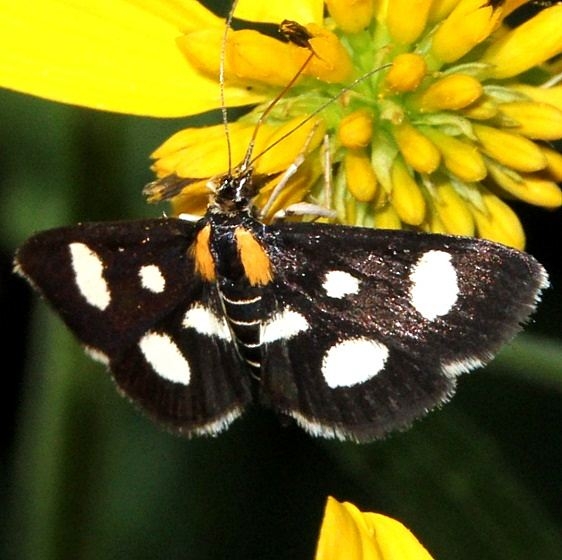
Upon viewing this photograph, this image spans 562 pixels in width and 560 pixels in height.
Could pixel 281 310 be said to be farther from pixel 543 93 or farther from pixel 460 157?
pixel 543 93

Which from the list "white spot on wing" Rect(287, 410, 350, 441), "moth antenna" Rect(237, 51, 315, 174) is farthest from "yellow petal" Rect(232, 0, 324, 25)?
"white spot on wing" Rect(287, 410, 350, 441)

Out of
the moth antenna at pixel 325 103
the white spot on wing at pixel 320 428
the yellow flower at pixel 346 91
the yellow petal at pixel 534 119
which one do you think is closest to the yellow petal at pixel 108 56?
the yellow flower at pixel 346 91

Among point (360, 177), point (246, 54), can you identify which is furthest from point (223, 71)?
point (360, 177)

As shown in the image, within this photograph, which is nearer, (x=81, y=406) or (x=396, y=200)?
(x=396, y=200)

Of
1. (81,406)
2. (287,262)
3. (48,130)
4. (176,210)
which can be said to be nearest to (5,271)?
(48,130)

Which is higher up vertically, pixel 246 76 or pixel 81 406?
pixel 246 76

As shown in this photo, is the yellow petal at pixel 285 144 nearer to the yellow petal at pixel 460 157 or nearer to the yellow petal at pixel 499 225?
the yellow petal at pixel 460 157

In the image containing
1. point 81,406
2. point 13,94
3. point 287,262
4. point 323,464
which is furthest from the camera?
point 323,464

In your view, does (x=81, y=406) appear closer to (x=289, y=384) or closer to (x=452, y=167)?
(x=289, y=384)
